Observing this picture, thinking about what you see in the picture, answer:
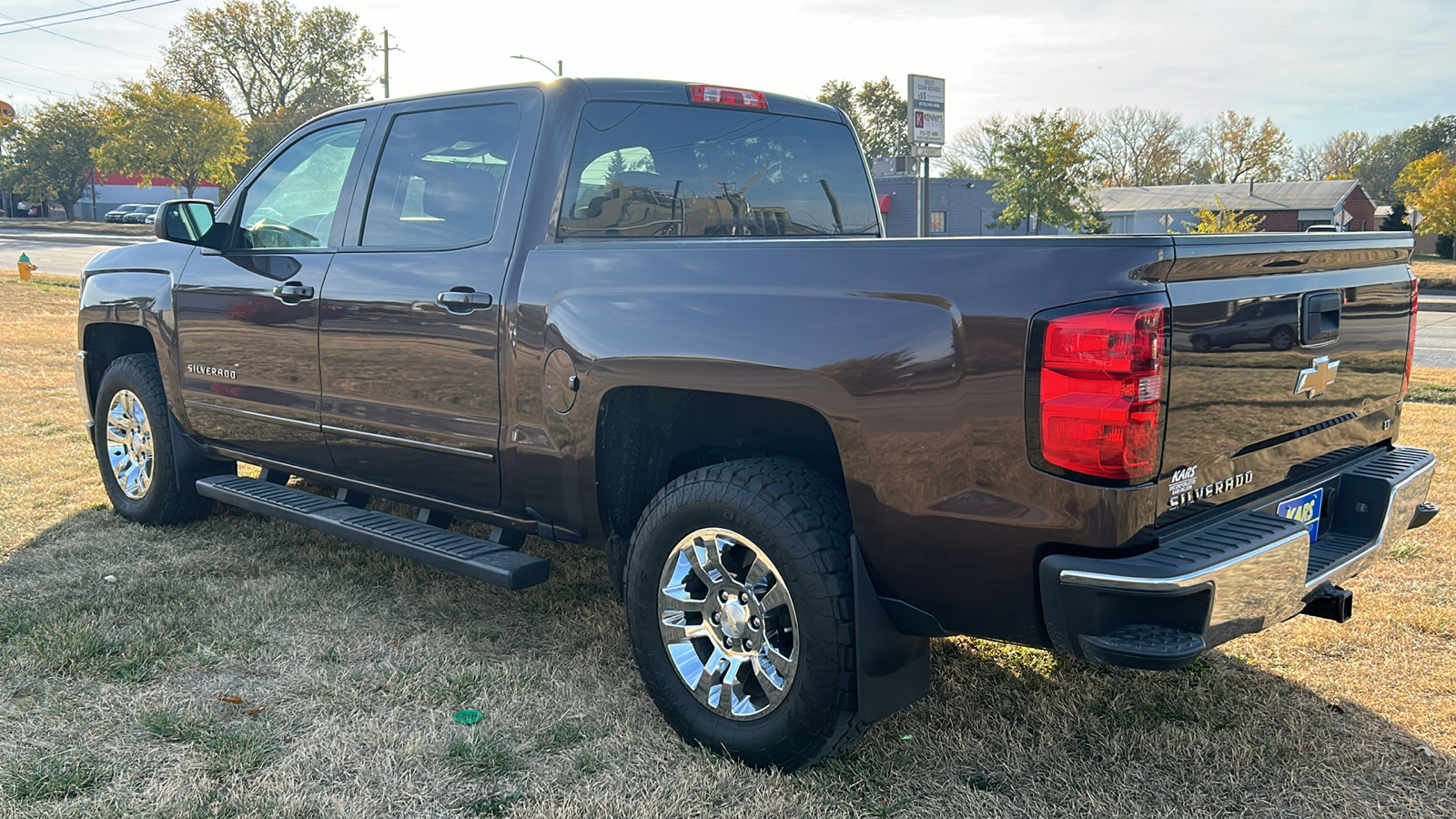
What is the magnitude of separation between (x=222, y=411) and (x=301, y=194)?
3.34 feet

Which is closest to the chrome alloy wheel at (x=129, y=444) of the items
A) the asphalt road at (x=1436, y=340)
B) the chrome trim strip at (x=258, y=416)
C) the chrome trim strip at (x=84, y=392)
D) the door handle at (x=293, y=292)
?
the chrome trim strip at (x=84, y=392)

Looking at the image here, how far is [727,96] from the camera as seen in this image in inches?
162

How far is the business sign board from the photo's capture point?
11836 mm

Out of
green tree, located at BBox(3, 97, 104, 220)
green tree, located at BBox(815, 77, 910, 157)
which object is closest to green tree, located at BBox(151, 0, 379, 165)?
green tree, located at BBox(3, 97, 104, 220)

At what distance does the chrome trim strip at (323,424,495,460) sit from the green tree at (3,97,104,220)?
230 feet

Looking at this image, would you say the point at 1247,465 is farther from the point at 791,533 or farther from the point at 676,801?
the point at 676,801

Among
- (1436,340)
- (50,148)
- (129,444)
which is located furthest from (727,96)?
(50,148)

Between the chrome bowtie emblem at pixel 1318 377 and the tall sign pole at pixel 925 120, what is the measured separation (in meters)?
8.62

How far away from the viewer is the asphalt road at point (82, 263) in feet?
47.6

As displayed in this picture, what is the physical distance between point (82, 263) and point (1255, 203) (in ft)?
180

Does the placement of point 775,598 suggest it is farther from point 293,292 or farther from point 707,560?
point 293,292

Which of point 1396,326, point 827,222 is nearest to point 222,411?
point 827,222

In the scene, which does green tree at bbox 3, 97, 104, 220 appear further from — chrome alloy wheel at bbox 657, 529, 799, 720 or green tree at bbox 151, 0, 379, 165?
chrome alloy wheel at bbox 657, 529, 799, 720

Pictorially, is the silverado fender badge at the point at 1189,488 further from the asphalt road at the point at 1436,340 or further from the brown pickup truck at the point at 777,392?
the asphalt road at the point at 1436,340
